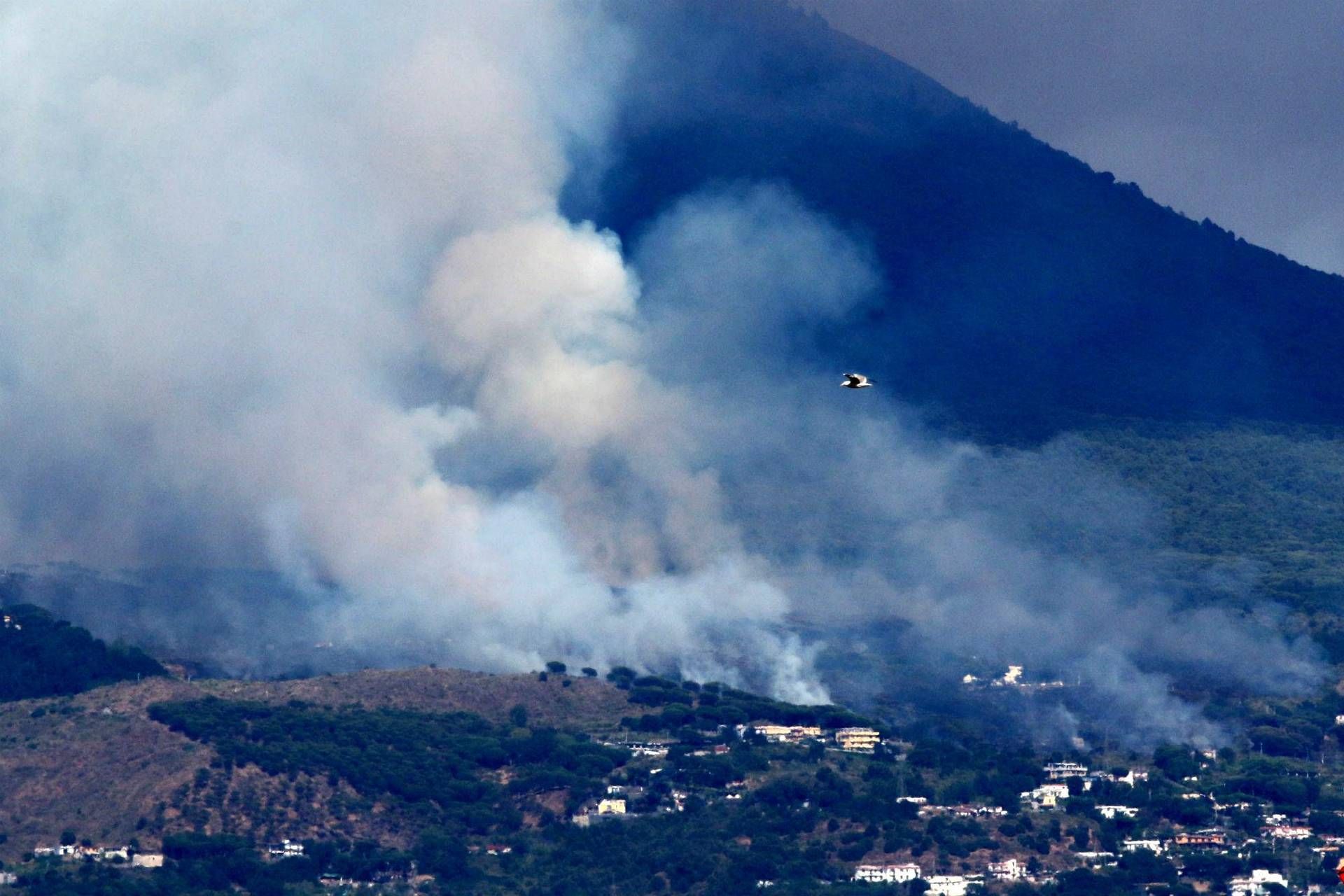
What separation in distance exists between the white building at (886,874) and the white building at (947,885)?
941 mm

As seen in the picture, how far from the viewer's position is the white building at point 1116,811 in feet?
515

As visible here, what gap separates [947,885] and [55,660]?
4916cm

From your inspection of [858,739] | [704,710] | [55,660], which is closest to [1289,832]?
[858,739]

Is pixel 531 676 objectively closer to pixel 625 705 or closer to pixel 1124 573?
pixel 625 705

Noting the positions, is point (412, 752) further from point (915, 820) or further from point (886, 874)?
point (886, 874)

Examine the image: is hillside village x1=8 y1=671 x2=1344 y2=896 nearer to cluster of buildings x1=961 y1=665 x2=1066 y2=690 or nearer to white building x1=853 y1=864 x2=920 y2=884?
white building x1=853 y1=864 x2=920 y2=884

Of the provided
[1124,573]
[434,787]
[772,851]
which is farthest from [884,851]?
[1124,573]

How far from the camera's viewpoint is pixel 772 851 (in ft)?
484

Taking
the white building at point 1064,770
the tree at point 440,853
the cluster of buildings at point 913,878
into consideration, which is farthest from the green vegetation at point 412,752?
the white building at point 1064,770

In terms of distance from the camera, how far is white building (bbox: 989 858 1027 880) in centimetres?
14638

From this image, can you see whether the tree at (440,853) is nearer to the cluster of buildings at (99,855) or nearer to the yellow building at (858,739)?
the cluster of buildings at (99,855)

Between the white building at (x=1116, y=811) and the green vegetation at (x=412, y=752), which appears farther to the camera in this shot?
the white building at (x=1116, y=811)

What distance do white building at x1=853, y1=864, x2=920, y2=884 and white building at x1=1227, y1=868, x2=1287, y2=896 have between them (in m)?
13.7

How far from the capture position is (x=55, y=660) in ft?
550
